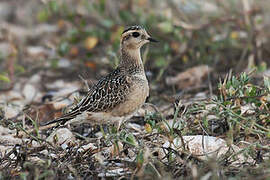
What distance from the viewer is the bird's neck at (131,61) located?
548 centimetres

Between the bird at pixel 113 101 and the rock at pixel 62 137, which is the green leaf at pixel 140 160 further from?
the bird at pixel 113 101

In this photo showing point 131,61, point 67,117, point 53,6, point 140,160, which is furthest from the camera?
point 53,6

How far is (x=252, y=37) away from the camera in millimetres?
7449

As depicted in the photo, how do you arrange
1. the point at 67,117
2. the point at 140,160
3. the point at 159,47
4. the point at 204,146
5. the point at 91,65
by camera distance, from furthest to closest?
the point at 91,65 < the point at 159,47 < the point at 67,117 < the point at 204,146 < the point at 140,160

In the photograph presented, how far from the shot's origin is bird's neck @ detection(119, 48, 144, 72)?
548 cm

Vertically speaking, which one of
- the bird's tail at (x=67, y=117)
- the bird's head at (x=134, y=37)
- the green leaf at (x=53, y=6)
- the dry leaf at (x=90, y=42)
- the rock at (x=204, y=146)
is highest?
the green leaf at (x=53, y=6)

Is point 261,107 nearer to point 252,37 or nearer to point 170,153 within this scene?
point 170,153

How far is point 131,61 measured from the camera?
5.51 meters

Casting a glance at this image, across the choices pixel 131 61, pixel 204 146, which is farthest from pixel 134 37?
pixel 204 146

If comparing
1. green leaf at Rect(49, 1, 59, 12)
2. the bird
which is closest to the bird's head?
the bird

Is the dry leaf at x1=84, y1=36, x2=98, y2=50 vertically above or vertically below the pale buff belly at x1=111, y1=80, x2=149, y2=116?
above

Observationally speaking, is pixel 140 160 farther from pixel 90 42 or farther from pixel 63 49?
pixel 90 42

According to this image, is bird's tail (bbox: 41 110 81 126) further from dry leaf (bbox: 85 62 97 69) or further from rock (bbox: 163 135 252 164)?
dry leaf (bbox: 85 62 97 69)

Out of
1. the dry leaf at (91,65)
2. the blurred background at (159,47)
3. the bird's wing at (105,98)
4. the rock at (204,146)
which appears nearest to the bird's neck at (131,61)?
the bird's wing at (105,98)
